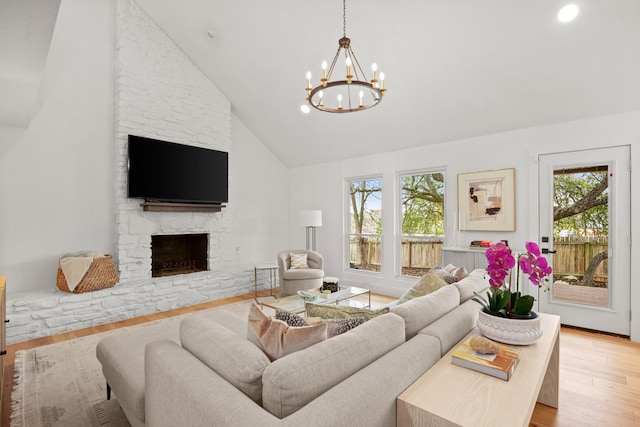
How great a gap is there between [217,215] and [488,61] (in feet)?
14.7

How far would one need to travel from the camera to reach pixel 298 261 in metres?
5.13

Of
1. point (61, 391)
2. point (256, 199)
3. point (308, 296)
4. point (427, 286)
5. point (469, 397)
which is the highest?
point (256, 199)

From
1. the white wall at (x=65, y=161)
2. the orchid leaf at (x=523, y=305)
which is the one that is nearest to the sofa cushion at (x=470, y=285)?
the orchid leaf at (x=523, y=305)

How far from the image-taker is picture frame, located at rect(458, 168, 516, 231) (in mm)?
4102

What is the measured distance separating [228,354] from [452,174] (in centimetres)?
426

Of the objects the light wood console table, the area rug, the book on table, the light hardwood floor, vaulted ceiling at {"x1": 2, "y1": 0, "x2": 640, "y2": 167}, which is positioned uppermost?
vaulted ceiling at {"x1": 2, "y1": 0, "x2": 640, "y2": 167}

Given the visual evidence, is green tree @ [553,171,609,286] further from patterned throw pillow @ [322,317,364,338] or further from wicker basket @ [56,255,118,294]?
wicker basket @ [56,255,118,294]

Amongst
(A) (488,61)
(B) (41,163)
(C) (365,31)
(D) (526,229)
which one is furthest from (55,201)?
(D) (526,229)

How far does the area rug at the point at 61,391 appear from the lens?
2072 millimetres

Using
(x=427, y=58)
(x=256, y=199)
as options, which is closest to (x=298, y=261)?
(x=256, y=199)

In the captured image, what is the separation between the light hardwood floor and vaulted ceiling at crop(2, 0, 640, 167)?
2.49 meters

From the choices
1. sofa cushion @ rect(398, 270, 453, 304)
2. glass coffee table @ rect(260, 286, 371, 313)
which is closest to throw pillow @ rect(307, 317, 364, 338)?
sofa cushion @ rect(398, 270, 453, 304)

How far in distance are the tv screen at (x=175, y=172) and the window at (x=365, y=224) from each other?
234 centimetres

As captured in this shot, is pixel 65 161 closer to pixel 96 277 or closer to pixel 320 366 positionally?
pixel 96 277
